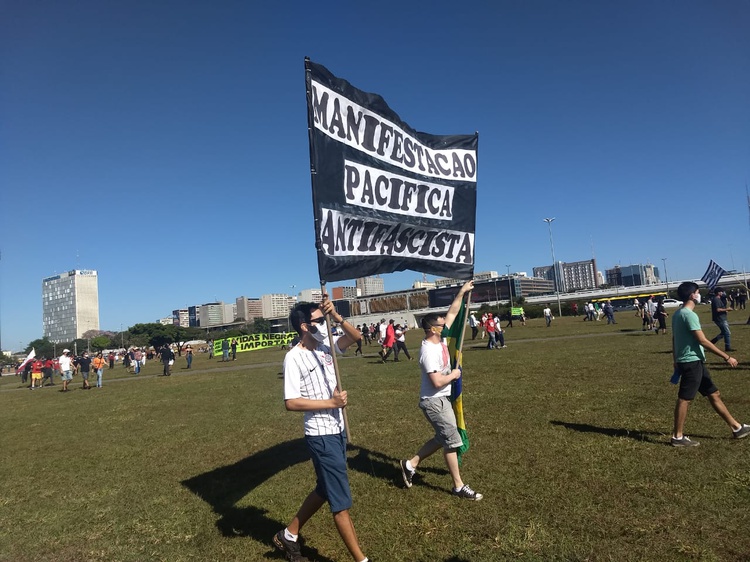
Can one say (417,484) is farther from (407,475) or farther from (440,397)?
(440,397)

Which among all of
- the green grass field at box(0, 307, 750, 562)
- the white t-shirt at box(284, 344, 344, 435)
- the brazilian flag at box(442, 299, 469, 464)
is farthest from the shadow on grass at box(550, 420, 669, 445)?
the white t-shirt at box(284, 344, 344, 435)

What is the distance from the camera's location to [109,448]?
30.8 feet

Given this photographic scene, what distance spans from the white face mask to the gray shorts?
154 centimetres

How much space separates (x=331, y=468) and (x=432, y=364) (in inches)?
72.4

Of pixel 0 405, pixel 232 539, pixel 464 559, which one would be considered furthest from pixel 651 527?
pixel 0 405

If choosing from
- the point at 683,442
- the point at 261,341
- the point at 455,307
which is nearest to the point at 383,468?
the point at 455,307

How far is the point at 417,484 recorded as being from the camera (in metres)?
5.98

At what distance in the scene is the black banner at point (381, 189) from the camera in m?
5.28

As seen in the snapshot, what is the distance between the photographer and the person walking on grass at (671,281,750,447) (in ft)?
21.0

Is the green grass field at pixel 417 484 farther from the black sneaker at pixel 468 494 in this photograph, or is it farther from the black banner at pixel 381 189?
the black banner at pixel 381 189

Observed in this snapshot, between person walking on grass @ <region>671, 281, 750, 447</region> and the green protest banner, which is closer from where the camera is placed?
person walking on grass @ <region>671, 281, 750, 447</region>

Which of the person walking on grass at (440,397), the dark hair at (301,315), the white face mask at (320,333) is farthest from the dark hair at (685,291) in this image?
the dark hair at (301,315)

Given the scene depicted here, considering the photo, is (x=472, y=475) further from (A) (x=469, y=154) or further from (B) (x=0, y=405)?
(B) (x=0, y=405)

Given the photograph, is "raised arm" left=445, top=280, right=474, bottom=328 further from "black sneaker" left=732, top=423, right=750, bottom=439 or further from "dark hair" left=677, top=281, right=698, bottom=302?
"black sneaker" left=732, top=423, right=750, bottom=439
